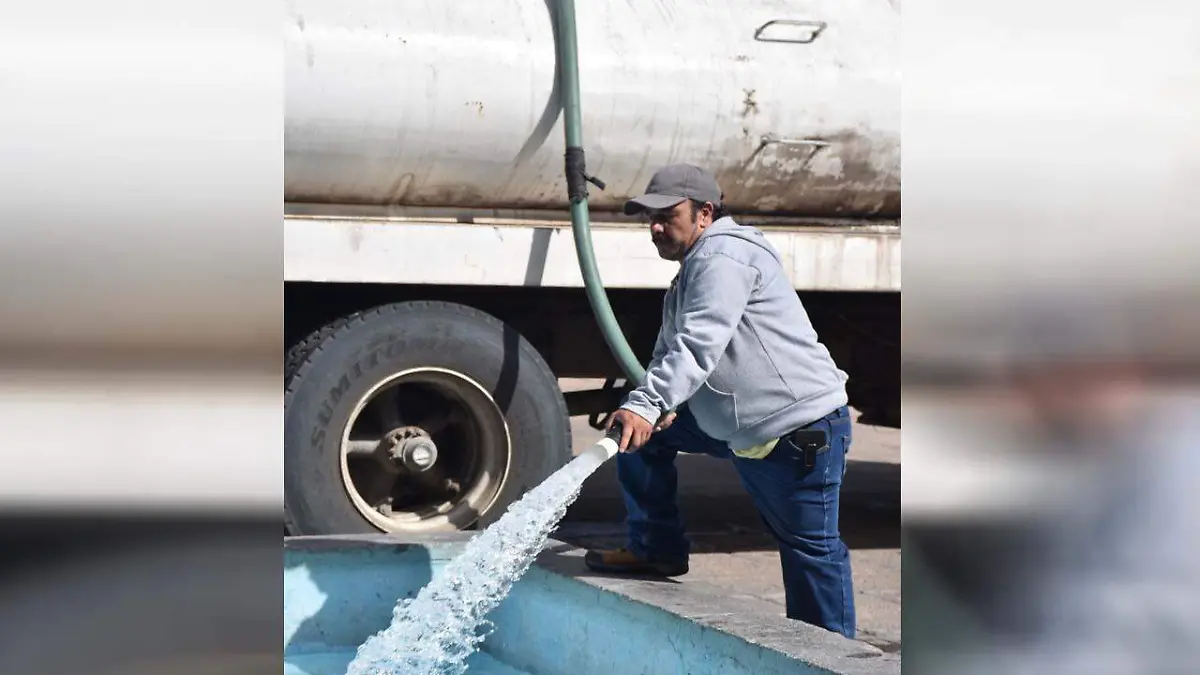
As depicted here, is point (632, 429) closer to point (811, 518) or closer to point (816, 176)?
point (811, 518)

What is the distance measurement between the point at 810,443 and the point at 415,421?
2.48 m

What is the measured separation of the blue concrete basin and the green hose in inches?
43.0

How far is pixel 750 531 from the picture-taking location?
261 inches

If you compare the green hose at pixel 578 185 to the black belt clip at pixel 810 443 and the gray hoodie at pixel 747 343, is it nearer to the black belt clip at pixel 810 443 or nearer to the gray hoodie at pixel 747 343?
the gray hoodie at pixel 747 343

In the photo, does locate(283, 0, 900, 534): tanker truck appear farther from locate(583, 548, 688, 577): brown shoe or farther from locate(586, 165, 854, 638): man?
locate(586, 165, 854, 638): man

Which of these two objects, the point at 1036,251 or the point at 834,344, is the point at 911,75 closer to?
the point at 1036,251

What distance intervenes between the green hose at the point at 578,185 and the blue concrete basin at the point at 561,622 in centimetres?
109

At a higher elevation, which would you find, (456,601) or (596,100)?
(596,100)

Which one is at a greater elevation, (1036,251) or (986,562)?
(1036,251)

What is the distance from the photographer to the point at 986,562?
85cm

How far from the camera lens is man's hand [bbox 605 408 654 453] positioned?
299cm

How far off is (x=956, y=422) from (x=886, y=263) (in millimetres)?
5114

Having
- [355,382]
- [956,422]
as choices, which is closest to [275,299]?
[956,422]

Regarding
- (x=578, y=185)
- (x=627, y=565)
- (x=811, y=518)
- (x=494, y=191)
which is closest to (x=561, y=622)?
(x=627, y=565)
